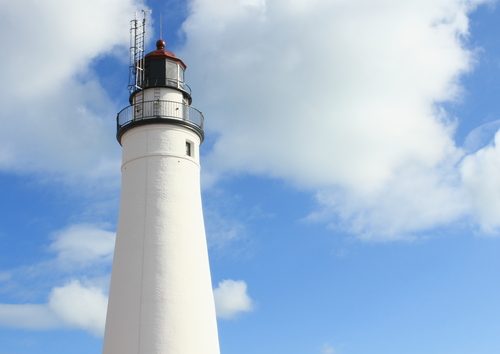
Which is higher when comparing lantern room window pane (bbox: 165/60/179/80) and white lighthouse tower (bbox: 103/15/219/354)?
lantern room window pane (bbox: 165/60/179/80)

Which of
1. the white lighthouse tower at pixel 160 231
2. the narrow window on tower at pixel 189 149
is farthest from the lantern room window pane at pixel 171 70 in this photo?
the narrow window on tower at pixel 189 149

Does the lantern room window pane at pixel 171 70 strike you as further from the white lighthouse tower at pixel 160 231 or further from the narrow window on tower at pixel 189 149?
the narrow window on tower at pixel 189 149

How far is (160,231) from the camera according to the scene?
23.4m

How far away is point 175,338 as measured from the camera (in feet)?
72.0

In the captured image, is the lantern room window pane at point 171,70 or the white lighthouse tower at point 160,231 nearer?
the white lighthouse tower at point 160,231

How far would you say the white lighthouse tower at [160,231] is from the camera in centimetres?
2216

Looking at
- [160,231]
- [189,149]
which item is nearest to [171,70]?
[189,149]

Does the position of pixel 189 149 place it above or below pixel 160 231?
above

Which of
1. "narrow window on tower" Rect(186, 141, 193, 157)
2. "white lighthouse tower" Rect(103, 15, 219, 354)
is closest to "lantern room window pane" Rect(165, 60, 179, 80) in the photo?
"white lighthouse tower" Rect(103, 15, 219, 354)

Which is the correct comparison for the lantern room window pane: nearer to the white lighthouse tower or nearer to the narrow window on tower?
the white lighthouse tower

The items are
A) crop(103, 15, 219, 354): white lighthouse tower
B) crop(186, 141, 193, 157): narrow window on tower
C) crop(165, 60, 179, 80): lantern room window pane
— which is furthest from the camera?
crop(165, 60, 179, 80): lantern room window pane

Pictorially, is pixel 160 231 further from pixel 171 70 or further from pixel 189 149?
pixel 171 70

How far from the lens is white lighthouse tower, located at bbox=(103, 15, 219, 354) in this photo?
2216 cm

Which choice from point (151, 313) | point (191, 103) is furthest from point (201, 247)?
point (191, 103)
